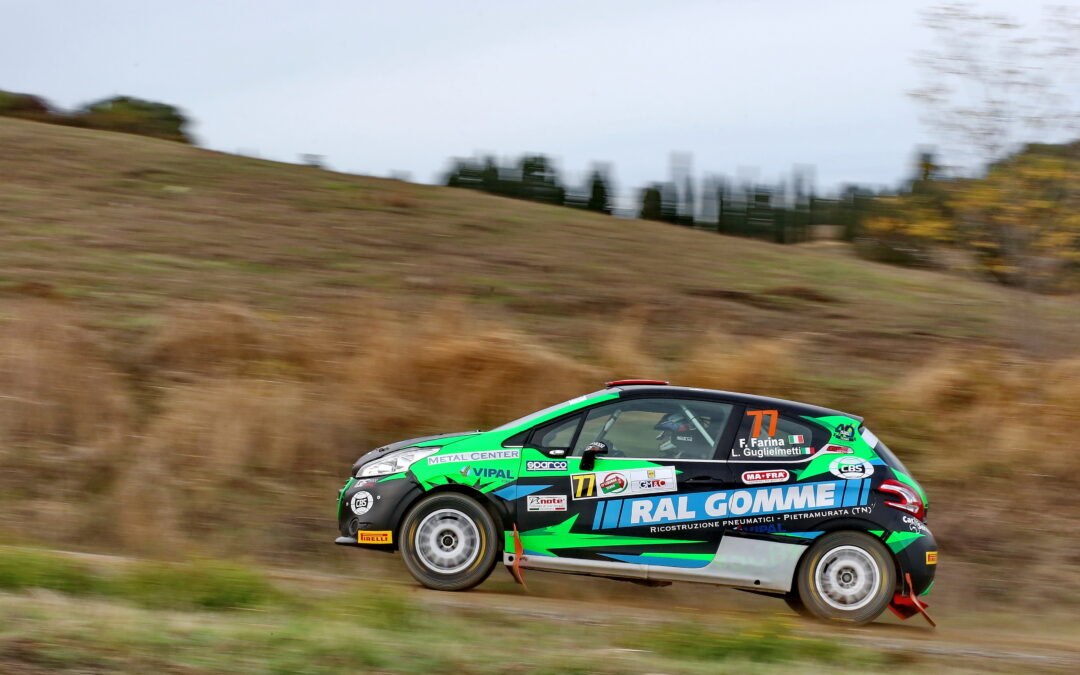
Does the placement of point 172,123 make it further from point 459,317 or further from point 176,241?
point 459,317

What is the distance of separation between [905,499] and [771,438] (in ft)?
3.55

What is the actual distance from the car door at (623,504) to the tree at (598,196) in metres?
22.4

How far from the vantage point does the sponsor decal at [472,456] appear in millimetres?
8492

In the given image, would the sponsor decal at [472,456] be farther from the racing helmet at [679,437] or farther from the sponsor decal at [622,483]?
the racing helmet at [679,437]

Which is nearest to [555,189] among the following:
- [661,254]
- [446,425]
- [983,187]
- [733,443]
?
[661,254]

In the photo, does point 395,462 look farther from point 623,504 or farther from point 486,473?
point 623,504

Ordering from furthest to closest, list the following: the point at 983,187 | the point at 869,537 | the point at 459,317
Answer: the point at 983,187 → the point at 459,317 → the point at 869,537

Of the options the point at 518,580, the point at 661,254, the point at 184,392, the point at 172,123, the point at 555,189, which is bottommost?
the point at 518,580

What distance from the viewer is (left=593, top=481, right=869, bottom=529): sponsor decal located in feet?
27.4

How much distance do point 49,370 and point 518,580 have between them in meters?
6.79

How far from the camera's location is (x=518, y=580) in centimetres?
847

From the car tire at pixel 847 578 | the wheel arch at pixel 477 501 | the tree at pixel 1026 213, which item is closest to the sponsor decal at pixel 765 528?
the car tire at pixel 847 578

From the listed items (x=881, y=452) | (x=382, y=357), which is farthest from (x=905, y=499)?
(x=382, y=357)

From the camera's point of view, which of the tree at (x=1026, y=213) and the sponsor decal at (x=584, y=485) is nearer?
the sponsor decal at (x=584, y=485)
